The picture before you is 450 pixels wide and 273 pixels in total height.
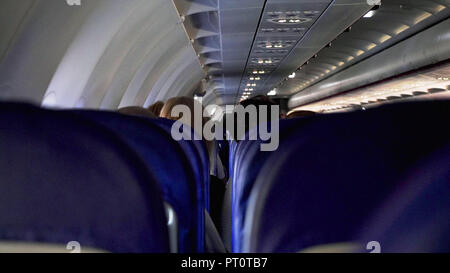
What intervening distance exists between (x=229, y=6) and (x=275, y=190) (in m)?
7.81

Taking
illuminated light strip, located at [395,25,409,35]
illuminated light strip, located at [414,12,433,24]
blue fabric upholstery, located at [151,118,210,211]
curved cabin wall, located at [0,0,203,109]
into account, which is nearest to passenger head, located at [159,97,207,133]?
curved cabin wall, located at [0,0,203,109]

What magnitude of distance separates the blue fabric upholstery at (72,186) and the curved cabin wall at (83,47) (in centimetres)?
166

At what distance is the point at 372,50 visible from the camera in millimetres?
13641

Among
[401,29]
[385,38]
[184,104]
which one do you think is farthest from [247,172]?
[385,38]

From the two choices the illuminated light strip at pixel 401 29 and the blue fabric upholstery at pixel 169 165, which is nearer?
the blue fabric upholstery at pixel 169 165

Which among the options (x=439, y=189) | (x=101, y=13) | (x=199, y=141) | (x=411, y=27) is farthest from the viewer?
(x=411, y=27)

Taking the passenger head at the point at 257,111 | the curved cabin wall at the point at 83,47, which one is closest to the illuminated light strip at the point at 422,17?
the curved cabin wall at the point at 83,47

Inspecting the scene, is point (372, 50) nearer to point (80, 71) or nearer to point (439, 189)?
point (80, 71)

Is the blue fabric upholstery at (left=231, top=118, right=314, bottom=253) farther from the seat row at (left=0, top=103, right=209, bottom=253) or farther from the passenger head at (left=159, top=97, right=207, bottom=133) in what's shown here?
the passenger head at (left=159, top=97, right=207, bottom=133)

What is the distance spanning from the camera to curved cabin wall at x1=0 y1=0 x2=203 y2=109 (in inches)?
195

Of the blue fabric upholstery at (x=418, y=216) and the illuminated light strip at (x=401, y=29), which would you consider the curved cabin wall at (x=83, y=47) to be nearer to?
the blue fabric upholstery at (x=418, y=216)

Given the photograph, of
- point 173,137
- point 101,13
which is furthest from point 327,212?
point 101,13

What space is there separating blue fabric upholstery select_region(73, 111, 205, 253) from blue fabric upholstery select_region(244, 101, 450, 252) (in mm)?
169

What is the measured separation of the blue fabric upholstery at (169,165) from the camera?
111 centimetres
